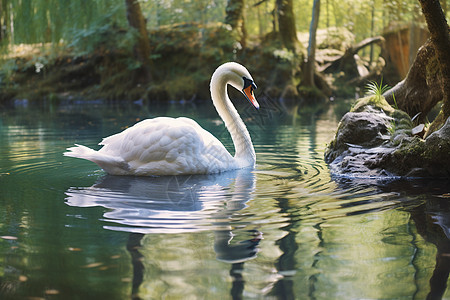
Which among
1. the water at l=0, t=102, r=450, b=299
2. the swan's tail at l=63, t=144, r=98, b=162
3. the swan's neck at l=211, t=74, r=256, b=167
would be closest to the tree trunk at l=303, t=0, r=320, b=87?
the swan's neck at l=211, t=74, r=256, b=167

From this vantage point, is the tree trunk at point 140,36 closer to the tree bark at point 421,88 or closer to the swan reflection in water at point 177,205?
the tree bark at point 421,88

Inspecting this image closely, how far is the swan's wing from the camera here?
6531 millimetres

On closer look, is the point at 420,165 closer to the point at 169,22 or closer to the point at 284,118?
the point at 284,118

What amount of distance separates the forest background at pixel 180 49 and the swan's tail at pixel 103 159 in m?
17.9

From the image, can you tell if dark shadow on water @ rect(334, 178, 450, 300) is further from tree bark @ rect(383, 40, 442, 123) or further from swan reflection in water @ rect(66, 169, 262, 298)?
tree bark @ rect(383, 40, 442, 123)

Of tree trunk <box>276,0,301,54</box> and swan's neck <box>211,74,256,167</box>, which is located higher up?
tree trunk <box>276,0,301,54</box>

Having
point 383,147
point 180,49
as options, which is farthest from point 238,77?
point 180,49

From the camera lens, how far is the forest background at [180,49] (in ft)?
81.5

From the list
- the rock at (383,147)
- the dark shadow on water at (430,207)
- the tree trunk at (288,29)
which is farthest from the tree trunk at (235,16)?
the dark shadow on water at (430,207)

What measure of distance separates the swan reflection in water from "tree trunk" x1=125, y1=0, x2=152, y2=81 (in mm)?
21665

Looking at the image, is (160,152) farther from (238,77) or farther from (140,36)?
(140,36)

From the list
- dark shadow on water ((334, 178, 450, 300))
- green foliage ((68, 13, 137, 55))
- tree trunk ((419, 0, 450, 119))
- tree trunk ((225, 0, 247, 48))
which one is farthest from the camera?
green foliage ((68, 13, 137, 55))

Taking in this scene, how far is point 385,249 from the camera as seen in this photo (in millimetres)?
3781

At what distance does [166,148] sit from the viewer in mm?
6531
